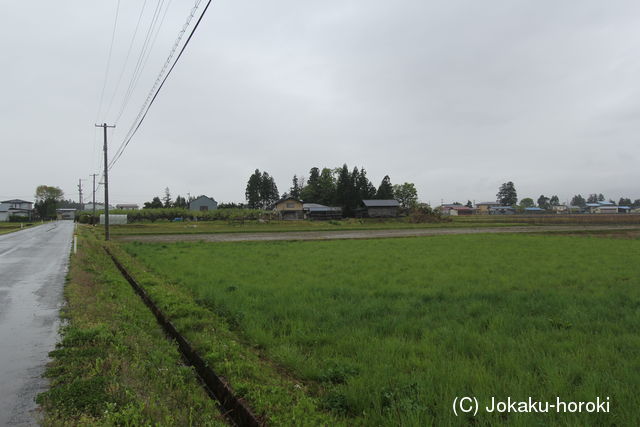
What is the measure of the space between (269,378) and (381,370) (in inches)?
54.6

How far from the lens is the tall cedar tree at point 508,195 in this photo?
570 ft

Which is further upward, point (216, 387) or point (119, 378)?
point (119, 378)

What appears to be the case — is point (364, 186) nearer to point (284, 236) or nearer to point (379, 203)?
point (379, 203)

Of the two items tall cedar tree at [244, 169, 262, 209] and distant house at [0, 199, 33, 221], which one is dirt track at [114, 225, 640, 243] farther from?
distant house at [0, 199, 33, 221]

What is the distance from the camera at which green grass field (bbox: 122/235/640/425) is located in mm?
3840

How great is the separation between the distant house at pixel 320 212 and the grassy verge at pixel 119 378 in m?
79.4

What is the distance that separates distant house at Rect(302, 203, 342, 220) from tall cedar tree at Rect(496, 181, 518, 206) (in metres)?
122

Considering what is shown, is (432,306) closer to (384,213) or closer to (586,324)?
(586,324)

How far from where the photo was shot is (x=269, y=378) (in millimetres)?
4414

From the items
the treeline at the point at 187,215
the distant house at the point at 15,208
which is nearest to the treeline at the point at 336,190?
the treeline at the point at 187,215

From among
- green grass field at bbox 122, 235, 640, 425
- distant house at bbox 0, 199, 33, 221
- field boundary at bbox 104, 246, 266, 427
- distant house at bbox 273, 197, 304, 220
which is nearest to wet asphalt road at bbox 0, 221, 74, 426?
field boundary at bbox 104, 246, 266, 427

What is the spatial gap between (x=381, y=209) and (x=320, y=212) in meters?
14.6

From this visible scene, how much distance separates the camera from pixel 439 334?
5.83m

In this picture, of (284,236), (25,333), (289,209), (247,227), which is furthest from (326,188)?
(25,333)
